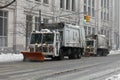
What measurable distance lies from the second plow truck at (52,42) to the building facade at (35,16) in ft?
27.0

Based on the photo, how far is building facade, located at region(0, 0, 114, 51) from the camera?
1874 inches

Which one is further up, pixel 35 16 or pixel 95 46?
pixel 35 16

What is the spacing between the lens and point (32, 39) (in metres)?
32.8

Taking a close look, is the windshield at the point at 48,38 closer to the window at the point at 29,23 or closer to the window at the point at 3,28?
the window at the point at 3,28

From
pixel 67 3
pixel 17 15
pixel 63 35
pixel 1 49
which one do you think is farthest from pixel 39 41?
pixel 67 3

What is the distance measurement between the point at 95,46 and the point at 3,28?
12620 millimetres

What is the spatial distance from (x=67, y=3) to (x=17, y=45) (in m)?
21.4

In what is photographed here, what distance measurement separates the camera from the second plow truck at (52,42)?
105ft

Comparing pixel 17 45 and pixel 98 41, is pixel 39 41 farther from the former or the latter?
pixel 98 41

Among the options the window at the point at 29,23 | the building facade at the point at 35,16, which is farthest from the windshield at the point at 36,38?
the window at the point at 29,23

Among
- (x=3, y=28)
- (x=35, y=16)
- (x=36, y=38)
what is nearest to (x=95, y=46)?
(x=35, y=16)

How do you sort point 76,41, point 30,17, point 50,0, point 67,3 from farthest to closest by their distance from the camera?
point 67,3, point 50,0, point 30,17, point 76,41

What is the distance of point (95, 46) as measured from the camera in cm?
5062

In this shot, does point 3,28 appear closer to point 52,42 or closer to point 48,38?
point 48,38
